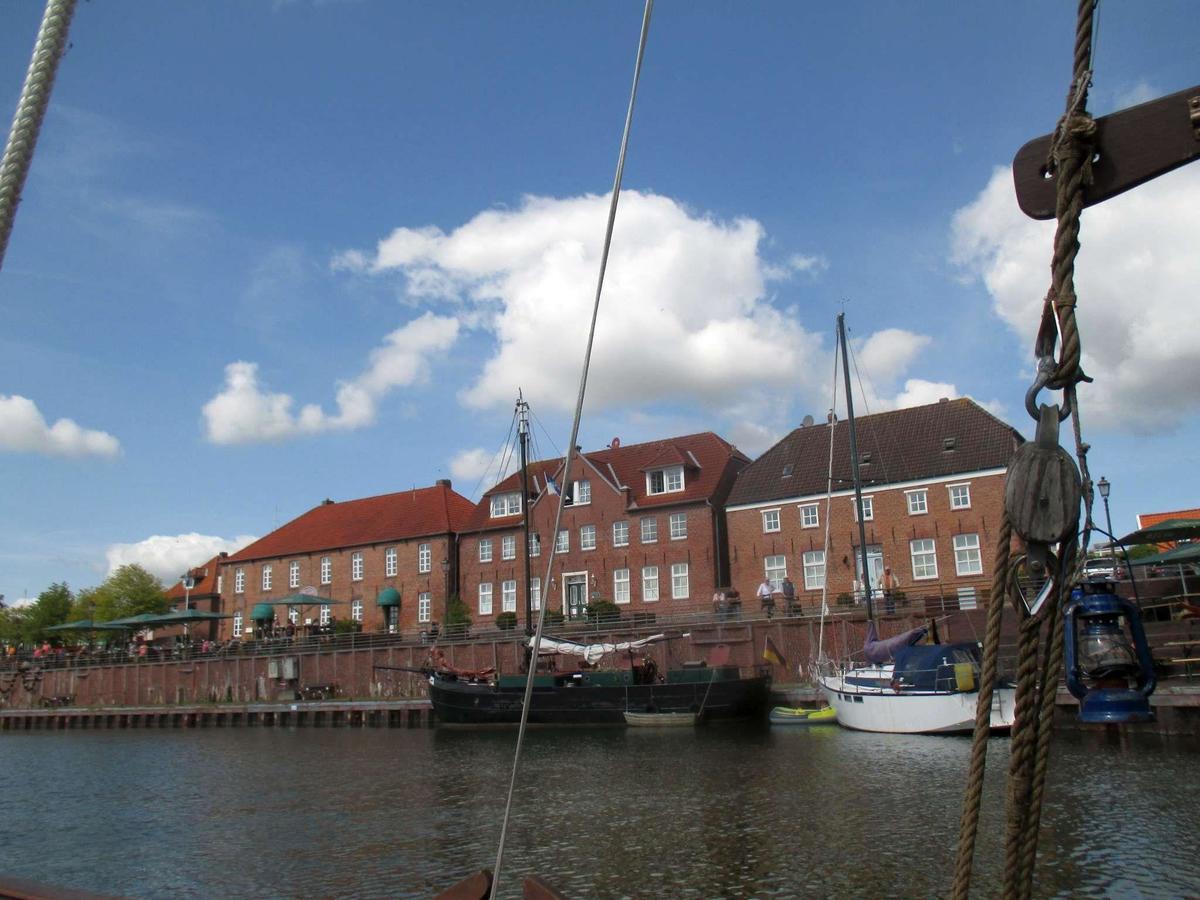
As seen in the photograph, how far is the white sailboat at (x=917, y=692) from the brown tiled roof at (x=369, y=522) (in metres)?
31.7

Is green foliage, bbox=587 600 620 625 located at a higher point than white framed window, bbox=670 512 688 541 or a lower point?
lower

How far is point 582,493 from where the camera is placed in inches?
1973

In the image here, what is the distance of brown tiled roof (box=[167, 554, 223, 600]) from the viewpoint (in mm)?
72000

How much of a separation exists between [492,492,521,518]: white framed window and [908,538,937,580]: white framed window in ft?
70.5

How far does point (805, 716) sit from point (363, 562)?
114 feet

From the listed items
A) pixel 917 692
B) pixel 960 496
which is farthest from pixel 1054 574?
pixel 960 496

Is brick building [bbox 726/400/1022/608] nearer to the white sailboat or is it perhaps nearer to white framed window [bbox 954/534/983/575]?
white framed window [bbox 954/534/983/575]

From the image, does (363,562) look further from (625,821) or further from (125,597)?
(625,821)

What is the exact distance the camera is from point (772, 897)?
1105cm

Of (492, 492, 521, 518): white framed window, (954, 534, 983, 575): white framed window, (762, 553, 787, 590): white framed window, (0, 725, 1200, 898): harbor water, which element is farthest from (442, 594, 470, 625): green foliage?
(954, 534, 983, 575): white framed window

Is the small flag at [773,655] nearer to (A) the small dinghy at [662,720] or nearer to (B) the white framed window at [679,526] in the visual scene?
(A) the small dinghy at [662,720]

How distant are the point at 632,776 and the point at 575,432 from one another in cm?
1796

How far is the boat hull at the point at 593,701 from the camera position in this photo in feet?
103

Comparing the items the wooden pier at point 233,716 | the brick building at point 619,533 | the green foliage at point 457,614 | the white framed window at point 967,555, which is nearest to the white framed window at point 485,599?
Result: the brick building at point 619,533
